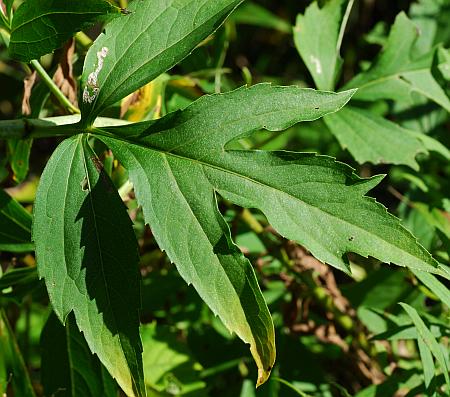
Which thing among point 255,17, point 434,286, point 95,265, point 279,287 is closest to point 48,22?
point 95,265

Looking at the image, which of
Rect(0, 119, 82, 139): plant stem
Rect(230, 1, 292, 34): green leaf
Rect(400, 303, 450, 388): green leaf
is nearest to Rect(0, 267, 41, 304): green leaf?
Rect(0, 119, 82, 139): plant stem

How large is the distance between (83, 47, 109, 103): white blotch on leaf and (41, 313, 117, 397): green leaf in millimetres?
474

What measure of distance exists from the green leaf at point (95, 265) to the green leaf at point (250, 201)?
0.07 m

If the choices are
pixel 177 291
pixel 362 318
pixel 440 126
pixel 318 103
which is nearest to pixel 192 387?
pixel 177 291

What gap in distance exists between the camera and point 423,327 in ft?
4.19

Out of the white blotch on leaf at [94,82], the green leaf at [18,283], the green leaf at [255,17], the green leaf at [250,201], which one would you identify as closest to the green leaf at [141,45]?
the white blotch on leaf at [94,82]

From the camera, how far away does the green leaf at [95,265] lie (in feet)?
3.61

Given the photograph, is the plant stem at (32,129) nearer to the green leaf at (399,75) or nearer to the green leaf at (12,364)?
the green leaf at (12,364)

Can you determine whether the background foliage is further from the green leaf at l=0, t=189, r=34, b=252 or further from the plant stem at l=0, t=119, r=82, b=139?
the plant stem at l=0, t=119, r=82, b=139

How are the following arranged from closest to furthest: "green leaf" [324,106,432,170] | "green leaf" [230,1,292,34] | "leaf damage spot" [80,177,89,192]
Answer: "leaf damage spot" [80,177,89,192]
"green leaf" [324,106,432,170]
"green leaf" [230,1,292,34]

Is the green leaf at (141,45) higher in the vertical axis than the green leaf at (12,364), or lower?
higher

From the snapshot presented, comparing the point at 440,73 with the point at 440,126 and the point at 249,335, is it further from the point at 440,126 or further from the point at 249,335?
the point at 249,335

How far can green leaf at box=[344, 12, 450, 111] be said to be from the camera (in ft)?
5.71

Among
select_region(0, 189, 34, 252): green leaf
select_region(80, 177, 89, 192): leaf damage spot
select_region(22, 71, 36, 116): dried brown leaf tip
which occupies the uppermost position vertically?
select_region(22, 71, 36, 116): dried brown leaf tip
